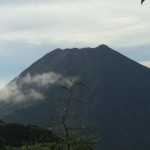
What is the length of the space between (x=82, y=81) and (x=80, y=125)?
777 millimetres

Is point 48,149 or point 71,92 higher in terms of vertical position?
point 71,92

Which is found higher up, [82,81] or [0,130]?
[82,81]

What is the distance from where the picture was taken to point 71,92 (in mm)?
9273

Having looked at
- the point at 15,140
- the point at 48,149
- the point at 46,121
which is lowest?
the point at 15,140

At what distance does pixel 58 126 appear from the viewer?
9.25 metres

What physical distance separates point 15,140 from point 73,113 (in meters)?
84.2

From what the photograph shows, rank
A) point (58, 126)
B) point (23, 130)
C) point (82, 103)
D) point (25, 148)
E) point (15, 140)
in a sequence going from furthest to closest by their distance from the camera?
1. point (23, 130)
2. point (15, 140)
3. point (25, 148)
4. point (58, 126)
5. point (82, 103)

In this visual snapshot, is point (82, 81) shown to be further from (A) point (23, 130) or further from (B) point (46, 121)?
(A) point (23, 130)

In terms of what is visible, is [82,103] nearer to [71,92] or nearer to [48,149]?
[71,92]

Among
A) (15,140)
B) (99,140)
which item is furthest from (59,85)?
(15,140)

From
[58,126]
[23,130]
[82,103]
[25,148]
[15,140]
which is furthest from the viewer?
[23,130]

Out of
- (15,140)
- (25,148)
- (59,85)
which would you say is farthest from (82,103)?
(15,140)

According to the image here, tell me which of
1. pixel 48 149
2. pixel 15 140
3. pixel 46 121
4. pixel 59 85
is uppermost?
pixel 59 85

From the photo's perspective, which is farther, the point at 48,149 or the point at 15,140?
the point at 15,140
